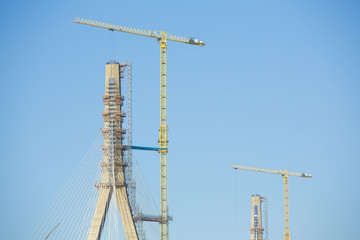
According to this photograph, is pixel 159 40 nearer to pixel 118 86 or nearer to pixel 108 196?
pixel 118 86

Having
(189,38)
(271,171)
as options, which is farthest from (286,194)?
(189,38)

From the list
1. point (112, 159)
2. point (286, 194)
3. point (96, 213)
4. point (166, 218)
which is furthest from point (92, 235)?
point (286, 194)

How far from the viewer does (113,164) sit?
12581 cm

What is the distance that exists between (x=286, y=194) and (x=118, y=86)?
241 ft

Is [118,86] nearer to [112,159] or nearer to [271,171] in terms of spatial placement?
[112,159]

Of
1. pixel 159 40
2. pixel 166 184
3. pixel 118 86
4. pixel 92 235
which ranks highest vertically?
pixel 159 40

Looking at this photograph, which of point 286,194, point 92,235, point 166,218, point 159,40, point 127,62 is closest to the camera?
point 92,235

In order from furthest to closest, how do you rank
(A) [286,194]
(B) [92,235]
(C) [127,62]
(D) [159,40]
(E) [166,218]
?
(A) [286,194]
(D) [159,40]
(E) [166,218]
(C) [127,62]
(B) [92,235]

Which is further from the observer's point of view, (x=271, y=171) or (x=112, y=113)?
(x=271, y=171)

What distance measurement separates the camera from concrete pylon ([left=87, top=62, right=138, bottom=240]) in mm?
124688

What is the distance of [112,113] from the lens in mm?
129750

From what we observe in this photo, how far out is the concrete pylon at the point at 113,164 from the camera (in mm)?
124688

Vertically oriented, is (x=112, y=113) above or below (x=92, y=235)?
above

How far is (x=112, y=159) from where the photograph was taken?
413ft
